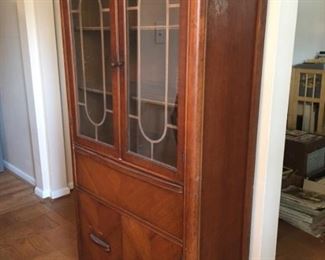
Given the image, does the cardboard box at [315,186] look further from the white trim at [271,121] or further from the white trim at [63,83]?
the white trim at [63,83]

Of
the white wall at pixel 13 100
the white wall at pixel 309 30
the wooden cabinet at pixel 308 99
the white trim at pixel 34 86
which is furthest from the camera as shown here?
the white wall at pixel 309 30

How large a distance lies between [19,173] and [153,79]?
7.85 ft

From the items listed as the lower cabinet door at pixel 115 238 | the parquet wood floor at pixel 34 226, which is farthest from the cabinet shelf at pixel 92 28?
the parquet wood floor at pixel 34 226

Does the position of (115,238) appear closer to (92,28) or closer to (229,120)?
(229,120)

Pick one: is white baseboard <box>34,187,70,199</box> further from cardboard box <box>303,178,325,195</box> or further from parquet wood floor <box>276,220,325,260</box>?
cardboard box <box>303,178,325,195</box>

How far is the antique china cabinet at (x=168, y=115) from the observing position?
1.09 m

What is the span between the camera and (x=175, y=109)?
114 centimetres

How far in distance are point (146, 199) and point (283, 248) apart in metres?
1.19

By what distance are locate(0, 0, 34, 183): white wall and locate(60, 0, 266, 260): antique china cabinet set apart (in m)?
1.40

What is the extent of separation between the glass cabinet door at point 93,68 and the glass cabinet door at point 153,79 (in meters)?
0.10

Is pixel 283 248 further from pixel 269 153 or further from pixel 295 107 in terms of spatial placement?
pixel 295 107

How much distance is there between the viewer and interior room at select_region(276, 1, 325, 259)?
7.23 feet

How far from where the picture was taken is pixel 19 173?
3.17 metres

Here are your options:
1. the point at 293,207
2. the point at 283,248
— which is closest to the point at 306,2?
the point at 293,207
